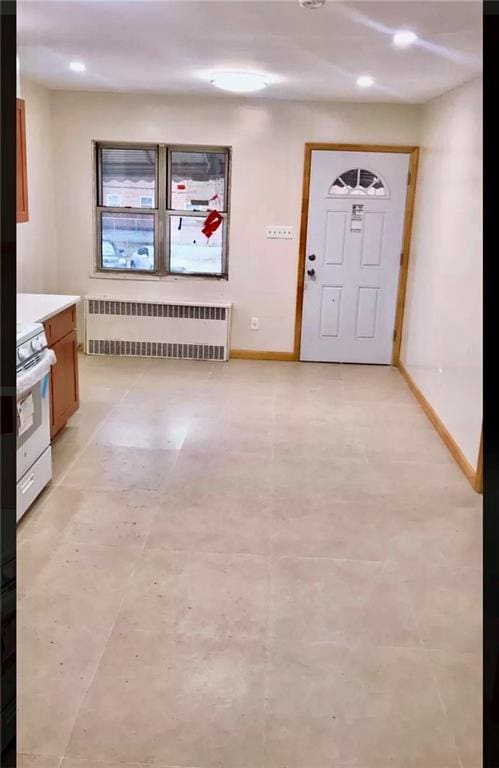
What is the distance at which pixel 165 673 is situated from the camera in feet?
7.53

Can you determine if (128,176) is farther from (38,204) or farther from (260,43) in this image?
(260,43)

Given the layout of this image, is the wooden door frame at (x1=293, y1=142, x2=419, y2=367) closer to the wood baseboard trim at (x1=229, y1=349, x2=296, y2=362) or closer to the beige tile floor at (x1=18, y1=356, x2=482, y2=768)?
the wood baseboard trim at (x1=229, y1=349, x2=296, y2=362)

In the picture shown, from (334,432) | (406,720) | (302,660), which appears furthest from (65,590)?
(334,432)

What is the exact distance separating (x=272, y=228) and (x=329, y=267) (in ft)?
2.12

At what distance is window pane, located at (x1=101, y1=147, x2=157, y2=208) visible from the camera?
6180mm

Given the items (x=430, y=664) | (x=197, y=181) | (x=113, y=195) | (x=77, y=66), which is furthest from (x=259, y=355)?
(x=430, y=664)

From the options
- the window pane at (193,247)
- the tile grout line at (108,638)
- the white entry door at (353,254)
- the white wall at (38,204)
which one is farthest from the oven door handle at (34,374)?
the white entry door at (353,254)

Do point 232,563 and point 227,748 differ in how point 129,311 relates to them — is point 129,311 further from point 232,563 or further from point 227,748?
point 227,748

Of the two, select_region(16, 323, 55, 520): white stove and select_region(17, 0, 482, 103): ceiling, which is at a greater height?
select_region(17, 0, 482, 103): ceiling

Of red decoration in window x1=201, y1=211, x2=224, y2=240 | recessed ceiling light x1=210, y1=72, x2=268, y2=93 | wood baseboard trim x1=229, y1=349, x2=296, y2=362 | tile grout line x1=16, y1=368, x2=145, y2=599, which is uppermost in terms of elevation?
recessed ceiling light x1=210, y1=72, x2=268, y2=93

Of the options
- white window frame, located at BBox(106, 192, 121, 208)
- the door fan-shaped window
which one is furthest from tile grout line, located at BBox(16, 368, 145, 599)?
the door fan-shaped window

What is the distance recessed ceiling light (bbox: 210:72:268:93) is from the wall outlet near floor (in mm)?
1464

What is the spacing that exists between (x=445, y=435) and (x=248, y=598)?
7.58ft

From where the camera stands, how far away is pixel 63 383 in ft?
13.9
